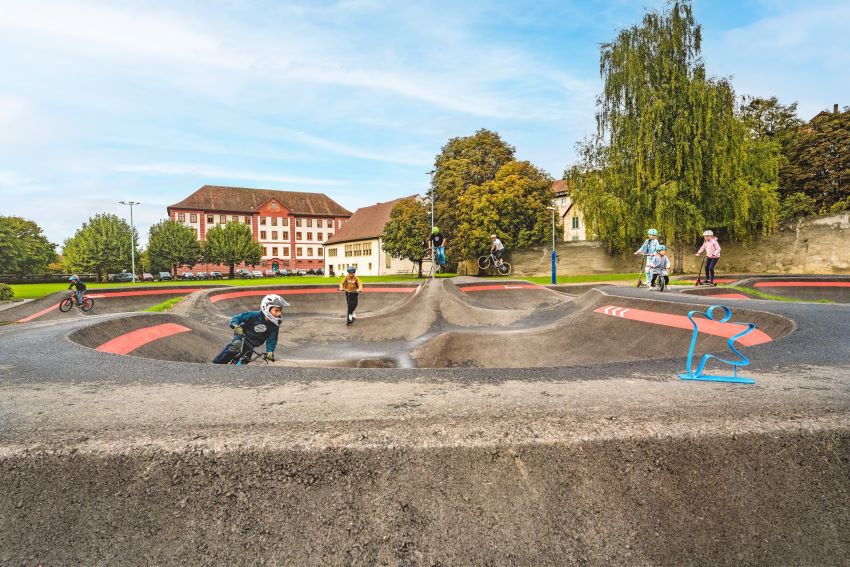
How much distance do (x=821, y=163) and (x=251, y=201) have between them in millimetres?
97447

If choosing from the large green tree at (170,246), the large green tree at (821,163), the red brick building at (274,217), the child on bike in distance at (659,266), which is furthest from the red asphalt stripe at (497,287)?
the red brick building at (274,217)

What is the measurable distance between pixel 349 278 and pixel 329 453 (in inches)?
556

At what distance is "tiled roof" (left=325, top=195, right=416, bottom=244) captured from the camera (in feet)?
259

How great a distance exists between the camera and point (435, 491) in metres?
2.78

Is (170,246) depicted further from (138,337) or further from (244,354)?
(244,354)

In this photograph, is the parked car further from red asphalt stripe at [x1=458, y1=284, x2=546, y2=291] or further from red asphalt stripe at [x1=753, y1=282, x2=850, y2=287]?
red asphalt stripe at [x1=753, y1=282, x2=850, y2=287]

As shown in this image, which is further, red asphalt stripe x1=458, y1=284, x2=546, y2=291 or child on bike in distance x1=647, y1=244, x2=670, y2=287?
red asphalt stripe x1=458, y1=284, x2=546, y2=291

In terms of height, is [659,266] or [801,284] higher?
[659,266]

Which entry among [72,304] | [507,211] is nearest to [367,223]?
[507,211]

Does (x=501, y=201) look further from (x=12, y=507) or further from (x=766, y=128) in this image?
(x=12, y=507)

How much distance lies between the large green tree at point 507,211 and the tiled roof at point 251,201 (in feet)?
235

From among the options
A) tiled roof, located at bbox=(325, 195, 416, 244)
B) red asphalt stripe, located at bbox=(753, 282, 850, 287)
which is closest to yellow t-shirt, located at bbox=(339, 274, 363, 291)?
red asphalt stripe, located at bbox=(753, 282, 850, 287)

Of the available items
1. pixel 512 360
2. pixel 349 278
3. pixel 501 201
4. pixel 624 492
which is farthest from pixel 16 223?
pixel 624 492

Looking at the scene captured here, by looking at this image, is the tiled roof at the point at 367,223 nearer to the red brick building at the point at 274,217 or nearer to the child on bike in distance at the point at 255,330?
the red brick building at the point at 274,217
